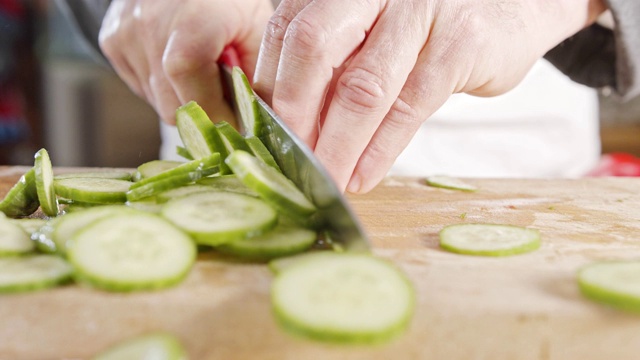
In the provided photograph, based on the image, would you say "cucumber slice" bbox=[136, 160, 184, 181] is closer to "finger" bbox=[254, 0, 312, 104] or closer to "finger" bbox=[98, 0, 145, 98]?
"finger" bbox=[254, 0, 312, 104]

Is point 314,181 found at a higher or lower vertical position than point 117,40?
lower

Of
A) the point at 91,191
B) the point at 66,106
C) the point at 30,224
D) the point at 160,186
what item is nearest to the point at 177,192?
the point at 160,186

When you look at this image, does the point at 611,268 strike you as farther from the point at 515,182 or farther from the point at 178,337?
the point at 515,182

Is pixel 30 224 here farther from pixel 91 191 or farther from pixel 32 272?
pixel 32 272

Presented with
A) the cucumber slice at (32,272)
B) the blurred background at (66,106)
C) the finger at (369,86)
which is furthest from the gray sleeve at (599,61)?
the blurred background at (66,106)

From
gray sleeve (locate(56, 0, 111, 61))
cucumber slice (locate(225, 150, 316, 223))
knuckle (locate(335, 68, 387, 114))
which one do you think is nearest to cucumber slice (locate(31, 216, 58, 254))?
cucumber slice (locate(225, 150, 316, 223))

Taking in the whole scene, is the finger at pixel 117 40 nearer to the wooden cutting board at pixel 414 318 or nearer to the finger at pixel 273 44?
the finger at pixel 273 44

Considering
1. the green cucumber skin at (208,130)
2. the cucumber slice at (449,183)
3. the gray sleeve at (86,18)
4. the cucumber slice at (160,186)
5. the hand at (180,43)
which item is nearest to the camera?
the cucumber slice at (160,186)
